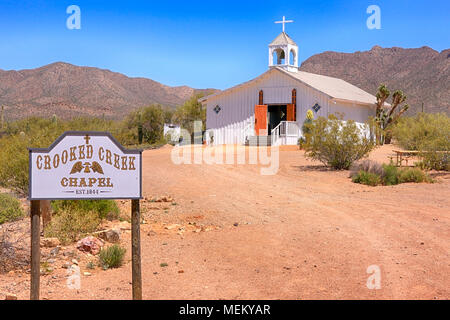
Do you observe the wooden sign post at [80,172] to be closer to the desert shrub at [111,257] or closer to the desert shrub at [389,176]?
the desert shrub at [111,257]

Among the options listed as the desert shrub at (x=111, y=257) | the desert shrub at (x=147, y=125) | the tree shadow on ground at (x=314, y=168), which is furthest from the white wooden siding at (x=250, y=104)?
the desert shrub at (x=111, y=257)

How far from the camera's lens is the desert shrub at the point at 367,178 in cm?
1616

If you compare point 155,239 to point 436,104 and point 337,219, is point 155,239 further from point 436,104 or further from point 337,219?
point 436,104

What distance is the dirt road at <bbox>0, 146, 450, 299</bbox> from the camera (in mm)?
6777

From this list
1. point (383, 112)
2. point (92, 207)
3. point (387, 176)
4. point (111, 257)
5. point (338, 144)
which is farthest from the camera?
point (383, 112)

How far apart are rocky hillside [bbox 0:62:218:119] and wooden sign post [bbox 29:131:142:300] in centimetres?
6660

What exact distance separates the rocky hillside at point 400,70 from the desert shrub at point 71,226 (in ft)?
215

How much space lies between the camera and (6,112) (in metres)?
69.0

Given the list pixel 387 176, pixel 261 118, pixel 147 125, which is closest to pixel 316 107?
pixel 261 118

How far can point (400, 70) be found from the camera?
315 ft

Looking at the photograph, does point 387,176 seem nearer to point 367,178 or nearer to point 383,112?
point 367,178

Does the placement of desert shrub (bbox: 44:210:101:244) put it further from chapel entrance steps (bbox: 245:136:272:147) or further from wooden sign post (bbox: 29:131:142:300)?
chapel entrance steps (bbox: 245:136:272:147)

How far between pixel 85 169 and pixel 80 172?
2.4 inches
